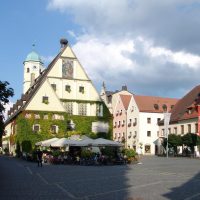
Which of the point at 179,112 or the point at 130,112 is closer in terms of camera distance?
the point at 179,112

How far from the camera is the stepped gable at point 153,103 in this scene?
81750 millimetres

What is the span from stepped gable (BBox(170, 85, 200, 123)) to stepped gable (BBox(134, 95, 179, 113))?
535 centimetres

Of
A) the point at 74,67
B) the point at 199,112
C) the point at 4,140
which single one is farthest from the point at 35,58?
the point at 199,112

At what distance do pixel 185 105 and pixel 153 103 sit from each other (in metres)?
11.1

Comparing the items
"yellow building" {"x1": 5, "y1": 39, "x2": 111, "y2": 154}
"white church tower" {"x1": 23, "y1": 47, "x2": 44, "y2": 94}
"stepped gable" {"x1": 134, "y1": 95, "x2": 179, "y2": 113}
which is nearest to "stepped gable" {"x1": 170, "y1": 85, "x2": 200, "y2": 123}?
"stepped gable" {"x1": 134, "y1": 95, "x2": 179, "y2": 113}

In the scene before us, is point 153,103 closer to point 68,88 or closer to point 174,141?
point 174,141

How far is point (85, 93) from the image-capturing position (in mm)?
67875

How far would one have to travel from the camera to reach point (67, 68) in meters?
67.1

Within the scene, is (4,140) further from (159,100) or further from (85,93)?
(159,100)

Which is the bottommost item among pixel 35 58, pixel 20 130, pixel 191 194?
pixel 191 194

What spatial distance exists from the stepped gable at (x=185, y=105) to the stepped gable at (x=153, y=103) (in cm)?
535

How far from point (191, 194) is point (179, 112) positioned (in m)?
58.6

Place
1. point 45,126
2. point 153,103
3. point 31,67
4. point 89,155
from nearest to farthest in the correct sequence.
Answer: point 89,155, point 45,126, point 153,103, point 31,67

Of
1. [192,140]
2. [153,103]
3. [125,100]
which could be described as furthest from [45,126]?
[125,100]
